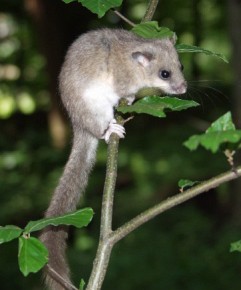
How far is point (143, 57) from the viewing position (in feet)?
9.19

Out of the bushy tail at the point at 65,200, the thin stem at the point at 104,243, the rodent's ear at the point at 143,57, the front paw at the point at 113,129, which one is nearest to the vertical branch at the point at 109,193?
the thin stem at the point at 104,243

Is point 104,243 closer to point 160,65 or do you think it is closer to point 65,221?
point 65,221

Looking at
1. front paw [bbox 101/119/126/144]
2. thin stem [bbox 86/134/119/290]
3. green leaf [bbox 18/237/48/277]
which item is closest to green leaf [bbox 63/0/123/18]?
thin stem [bbox 86/134/119/290]

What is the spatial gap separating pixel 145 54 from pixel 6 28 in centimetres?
954

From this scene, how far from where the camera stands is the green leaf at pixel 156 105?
4.32 ft

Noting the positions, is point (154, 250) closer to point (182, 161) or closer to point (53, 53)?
point (182, 161)

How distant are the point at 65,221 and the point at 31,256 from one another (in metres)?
0.09

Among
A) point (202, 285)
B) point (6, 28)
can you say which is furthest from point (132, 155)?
point (6, 28)

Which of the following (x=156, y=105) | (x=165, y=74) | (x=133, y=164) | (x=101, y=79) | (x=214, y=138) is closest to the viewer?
(x=214, y=138)

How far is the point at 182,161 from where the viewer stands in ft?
24.9

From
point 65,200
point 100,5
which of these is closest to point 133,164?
point 65,200

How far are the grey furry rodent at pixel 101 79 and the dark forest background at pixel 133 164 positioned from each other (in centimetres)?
56

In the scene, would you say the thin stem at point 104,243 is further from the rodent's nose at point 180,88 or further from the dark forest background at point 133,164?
the dark forest background at point 133,164

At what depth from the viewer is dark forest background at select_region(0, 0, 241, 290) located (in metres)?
5.58
